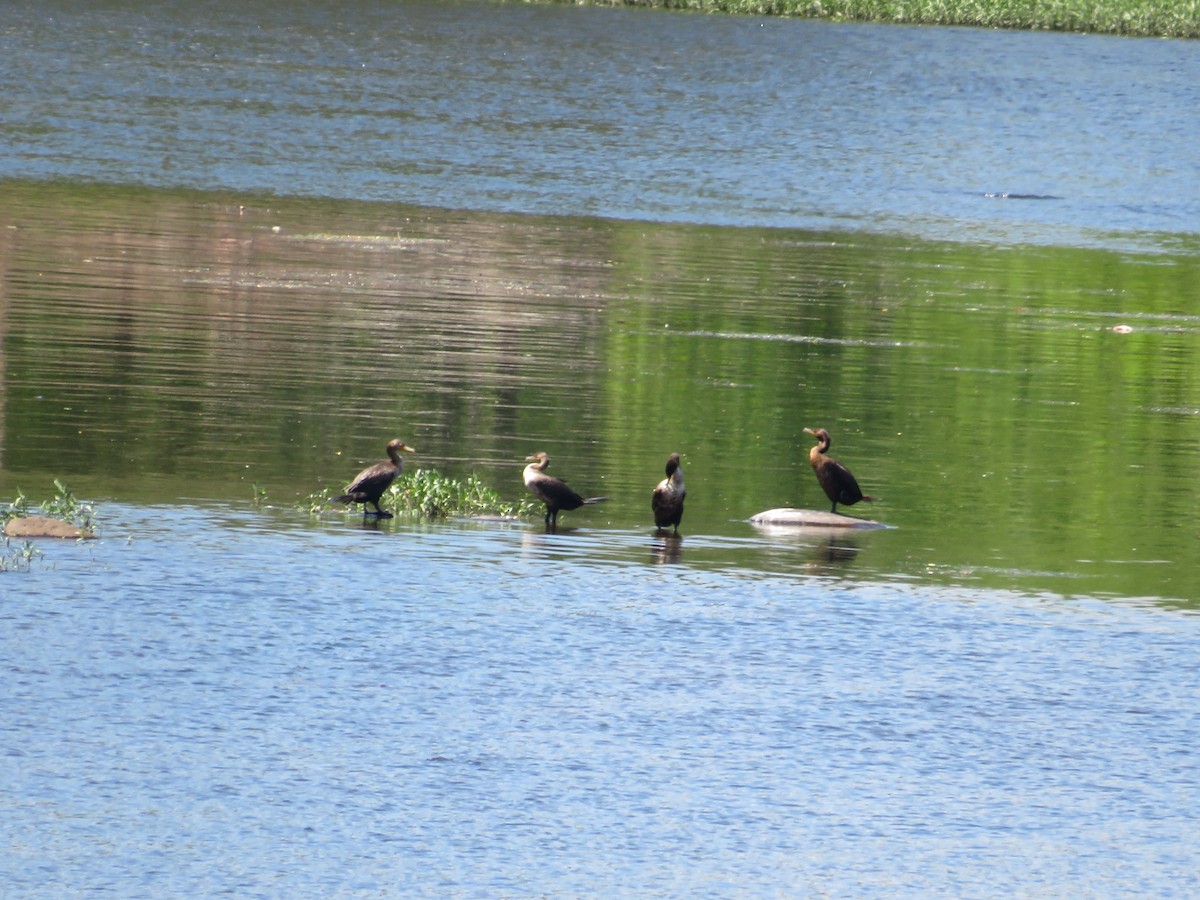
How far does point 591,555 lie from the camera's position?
13.3m

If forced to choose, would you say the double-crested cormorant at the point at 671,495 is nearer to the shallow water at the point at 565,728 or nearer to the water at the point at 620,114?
the shallow water at the point at 565,728

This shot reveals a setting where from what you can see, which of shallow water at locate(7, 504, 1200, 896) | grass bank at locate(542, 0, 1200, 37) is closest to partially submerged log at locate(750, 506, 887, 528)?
Answer: shallow water at locate(7, 504, 1200, 896)

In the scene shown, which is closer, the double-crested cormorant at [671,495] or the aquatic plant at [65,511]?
the aquatic plant at [65,511]

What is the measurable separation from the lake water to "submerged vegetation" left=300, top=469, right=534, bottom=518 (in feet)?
0.85

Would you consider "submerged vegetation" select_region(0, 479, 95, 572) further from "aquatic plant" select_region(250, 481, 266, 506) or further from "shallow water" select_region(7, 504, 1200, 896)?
"aquatic plant" select_region(250, 481, 266, 506)

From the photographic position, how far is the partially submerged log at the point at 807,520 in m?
14.6

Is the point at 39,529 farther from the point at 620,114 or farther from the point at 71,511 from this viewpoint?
the point at 620,114

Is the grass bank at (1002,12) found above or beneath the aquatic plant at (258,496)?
above

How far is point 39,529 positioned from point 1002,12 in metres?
65.1

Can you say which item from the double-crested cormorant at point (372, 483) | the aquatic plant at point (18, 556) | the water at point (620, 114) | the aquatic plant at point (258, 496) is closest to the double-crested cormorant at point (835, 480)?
the double-crested cormorant at point (372, 483)

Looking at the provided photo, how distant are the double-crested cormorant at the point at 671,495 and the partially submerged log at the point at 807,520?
2.77ft

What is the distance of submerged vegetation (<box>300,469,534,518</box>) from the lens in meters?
14.3

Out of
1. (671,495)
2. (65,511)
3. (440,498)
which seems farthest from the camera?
(440,498)

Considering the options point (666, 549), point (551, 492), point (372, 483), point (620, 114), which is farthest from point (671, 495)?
point (620, 114)
